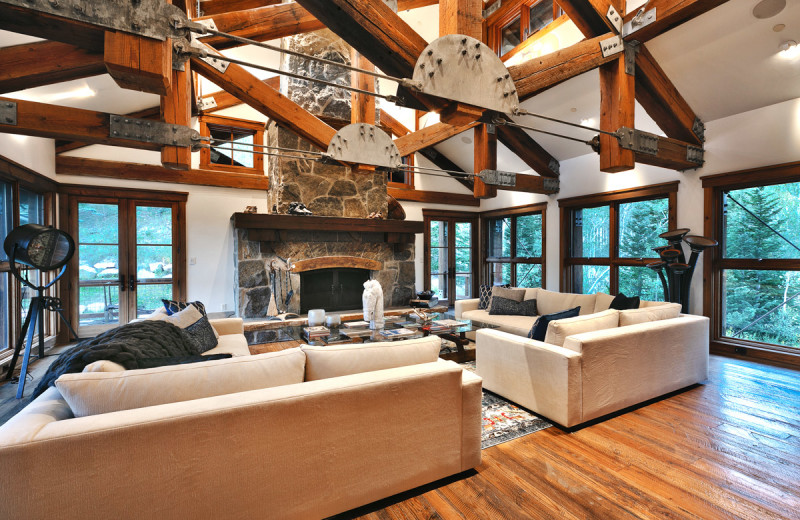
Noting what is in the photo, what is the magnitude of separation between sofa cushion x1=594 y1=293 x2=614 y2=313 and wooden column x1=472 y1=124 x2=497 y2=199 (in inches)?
71.6

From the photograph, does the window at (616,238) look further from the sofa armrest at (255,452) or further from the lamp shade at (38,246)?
the lamp shade at (38,246)

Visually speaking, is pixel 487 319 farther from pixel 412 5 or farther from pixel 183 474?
pixel 412 5

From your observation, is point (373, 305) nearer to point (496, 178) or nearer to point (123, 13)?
point (496, 178)

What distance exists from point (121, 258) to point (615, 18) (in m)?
6.74

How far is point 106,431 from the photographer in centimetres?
123

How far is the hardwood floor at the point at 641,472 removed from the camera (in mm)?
1698

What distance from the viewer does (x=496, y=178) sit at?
4852 millimetres

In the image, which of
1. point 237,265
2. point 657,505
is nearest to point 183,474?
point 657,505

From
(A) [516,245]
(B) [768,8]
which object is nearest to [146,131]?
(B) [768,8]

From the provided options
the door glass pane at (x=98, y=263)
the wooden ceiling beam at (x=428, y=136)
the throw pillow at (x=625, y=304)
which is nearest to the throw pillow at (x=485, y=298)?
the throw pillow at (x=625, y=304)

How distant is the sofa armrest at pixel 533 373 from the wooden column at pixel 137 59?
2597 mm

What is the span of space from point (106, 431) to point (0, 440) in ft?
0.88

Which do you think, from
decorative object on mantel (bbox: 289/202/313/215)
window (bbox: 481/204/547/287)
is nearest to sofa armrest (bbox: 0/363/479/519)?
decorative object on mantel (bbox: 289/202/313/215)

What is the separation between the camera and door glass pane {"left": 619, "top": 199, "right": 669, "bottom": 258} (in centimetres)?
516
